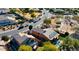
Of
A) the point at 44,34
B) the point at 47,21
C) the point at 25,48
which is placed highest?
the point at 47,21

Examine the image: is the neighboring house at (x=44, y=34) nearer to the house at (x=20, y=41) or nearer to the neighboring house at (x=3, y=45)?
the house at (x=20, y=41)

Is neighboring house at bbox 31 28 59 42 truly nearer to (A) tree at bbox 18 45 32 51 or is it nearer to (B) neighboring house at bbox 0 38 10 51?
(A) tree at bbox 18 45 32 51

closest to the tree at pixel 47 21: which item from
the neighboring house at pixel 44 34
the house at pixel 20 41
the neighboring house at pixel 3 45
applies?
the neighboring house at pixel 44 34

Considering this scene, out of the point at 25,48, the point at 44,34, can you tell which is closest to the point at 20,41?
the point at 25,48

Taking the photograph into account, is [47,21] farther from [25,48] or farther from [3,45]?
[3,45]

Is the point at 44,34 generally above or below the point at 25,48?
above
